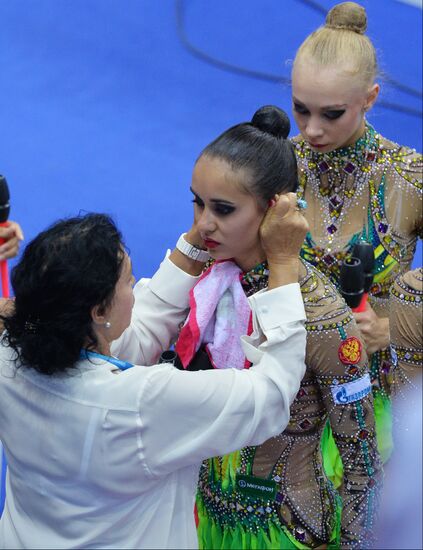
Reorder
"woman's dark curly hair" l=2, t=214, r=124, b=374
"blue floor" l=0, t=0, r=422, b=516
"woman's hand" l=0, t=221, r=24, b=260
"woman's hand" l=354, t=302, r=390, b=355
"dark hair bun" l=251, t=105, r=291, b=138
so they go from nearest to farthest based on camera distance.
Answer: "woman's dark curly hair" l=2, t=214, r=124, b=374
"dark hair bun" l=251, t=105, r=291, b=138
"woman's hand" l=354, t=302, r=390, b=355
"woman's hand" l=0, t=221, r=24, b=260
"blue floor" l=0, t=0, r=422, b=516

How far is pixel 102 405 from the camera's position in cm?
151

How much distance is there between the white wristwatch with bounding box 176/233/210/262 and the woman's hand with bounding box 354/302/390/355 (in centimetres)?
45

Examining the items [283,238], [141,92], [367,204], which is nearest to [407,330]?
[283,238]

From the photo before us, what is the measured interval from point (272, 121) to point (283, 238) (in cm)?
26

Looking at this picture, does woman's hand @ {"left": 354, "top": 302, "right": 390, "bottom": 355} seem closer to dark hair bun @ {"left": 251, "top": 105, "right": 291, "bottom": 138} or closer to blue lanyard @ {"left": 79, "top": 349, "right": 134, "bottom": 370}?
dark hair bun @ {"left": 251, "top": 105, "right": 291, "bottom": 138}

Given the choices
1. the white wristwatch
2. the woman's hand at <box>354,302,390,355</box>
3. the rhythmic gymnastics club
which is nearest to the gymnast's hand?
the white wristwatch

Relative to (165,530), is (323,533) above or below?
below

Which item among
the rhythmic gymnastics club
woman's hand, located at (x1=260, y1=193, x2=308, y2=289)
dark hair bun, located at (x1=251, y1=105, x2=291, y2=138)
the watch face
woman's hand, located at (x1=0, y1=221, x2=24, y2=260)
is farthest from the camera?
woman's hand, located at (x1=0, y1=221, x2=24, y2=260)

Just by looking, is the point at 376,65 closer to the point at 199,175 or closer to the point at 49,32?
the point at 199,175

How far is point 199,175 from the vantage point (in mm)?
1782

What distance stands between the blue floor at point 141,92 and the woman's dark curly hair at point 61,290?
8.73 feet

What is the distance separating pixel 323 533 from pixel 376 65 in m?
1.18

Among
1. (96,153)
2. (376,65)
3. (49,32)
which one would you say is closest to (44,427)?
(376,65)

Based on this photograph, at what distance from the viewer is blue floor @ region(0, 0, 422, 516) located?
468 cm
